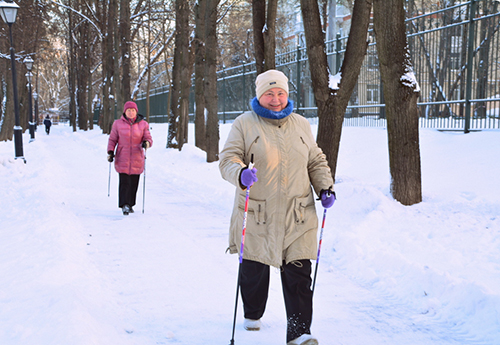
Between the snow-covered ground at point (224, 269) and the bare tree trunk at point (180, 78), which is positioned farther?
the bare tree trunk at point (180, 78)

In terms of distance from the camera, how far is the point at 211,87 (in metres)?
14.9

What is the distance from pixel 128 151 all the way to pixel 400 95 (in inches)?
175

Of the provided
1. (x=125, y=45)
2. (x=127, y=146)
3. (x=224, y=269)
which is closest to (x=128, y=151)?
(x=127, y=146)

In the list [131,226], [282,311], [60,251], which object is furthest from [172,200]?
[282,311]

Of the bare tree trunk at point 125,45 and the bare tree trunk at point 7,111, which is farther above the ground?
the bare tree trunk at point 125,45

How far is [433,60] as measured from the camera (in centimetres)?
1180

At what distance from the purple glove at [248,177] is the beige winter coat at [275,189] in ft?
0.55

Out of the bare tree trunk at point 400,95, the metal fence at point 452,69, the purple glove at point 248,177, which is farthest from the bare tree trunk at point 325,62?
the purple glove at point 248,177

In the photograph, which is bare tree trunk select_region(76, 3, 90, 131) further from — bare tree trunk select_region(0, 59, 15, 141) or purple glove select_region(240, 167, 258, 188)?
purple glove select_region(240, 167, 258, 188)

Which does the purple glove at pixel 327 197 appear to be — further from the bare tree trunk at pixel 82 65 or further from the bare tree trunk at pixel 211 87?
the bare tree trunk at pixel 82 65

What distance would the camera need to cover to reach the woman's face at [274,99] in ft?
11.7

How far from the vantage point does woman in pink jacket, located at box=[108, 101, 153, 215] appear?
8664 mm

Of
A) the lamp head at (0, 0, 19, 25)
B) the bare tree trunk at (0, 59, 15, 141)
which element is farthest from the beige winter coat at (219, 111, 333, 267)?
the bare tree trunk at (0, 59, 15, 141)

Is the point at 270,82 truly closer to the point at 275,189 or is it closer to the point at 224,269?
the point at 275,189
